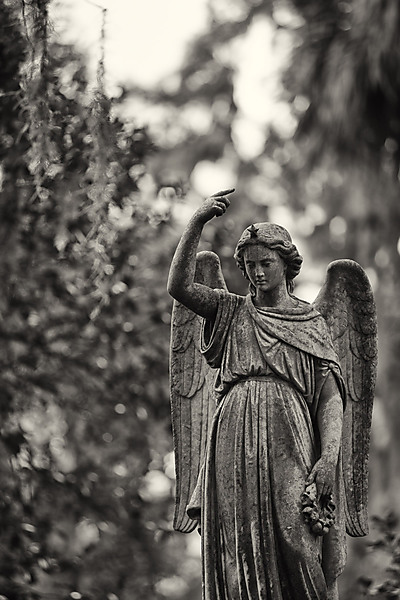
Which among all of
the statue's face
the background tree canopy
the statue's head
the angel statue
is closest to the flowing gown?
the angel statue

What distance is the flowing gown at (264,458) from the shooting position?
22.1 ft

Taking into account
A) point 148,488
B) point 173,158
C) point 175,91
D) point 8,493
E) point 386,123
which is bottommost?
point 8,493

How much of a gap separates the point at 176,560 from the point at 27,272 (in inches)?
292

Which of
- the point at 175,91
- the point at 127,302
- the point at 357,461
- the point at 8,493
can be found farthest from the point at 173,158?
the point at 357,461

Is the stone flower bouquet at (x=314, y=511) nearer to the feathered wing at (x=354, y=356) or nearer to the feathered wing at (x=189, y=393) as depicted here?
the feathered wing at (x=354, y=356)

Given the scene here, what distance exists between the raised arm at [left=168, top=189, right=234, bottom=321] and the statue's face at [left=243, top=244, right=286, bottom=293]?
258mm

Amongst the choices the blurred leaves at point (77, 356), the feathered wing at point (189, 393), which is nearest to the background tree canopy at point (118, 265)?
the blurred leaves at point (77, 356)

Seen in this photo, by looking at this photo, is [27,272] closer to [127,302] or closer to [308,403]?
[127,302]

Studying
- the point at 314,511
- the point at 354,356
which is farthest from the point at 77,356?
the point at 314,511

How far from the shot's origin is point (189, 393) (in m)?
7.54

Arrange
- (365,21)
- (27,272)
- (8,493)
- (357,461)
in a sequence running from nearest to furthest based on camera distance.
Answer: (357,461) < (8,493) < (27,272) < (365,21)

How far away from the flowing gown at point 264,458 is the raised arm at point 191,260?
0.53 ft

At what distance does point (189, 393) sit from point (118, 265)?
229 inches

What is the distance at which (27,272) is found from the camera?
13641 mm
